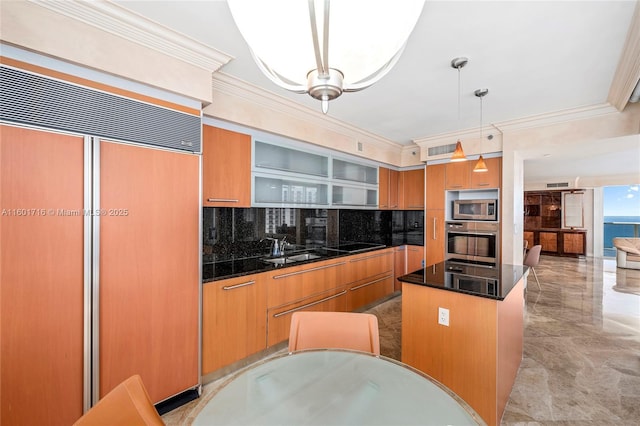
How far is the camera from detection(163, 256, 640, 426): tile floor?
196 cm

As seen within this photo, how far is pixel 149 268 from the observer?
1.88 meters

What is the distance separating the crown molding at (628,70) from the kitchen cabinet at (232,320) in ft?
10.4

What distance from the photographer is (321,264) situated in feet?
10.4

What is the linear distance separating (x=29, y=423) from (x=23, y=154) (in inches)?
55.4

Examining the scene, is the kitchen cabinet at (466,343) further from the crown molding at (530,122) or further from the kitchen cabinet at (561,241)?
the kitchen cabinet at (561,241)

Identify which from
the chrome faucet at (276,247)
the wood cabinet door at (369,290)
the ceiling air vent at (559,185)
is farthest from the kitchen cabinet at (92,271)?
the ceiling air vent at (559,185)

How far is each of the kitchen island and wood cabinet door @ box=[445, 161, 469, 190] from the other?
2.15 m

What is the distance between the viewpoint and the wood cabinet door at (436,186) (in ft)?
14.3

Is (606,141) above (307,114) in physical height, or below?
below

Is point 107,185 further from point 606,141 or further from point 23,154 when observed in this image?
point 606,141

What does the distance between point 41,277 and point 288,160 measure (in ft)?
7.37

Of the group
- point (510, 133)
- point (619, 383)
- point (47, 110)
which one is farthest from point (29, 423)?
point (510, 133)

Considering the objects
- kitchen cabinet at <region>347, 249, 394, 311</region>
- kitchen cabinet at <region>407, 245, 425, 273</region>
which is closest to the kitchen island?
kitchen cabinet at <region>347, 249, 394, 311</region>

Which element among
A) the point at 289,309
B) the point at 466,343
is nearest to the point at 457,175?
the point at 466,343
